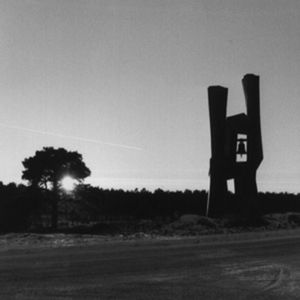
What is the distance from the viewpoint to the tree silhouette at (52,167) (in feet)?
100

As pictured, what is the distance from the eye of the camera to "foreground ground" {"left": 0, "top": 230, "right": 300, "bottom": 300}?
8039 mm

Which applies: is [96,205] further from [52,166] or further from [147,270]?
[147,270]

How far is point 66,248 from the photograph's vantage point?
1440 centimetres

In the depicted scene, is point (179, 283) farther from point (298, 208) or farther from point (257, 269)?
point (298, 208)

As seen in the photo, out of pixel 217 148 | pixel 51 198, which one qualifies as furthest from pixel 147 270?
pixel 51 198

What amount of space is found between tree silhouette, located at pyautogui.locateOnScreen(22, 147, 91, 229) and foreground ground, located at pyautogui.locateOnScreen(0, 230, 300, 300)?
14.2m

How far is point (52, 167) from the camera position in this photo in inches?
1208

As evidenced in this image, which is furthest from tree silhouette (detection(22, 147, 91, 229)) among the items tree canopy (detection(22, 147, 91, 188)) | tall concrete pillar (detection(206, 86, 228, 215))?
tall concrete pillar (detection(206, 86, 228, 215))

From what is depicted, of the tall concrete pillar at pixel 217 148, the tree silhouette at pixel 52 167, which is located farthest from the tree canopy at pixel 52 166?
the tall concrete pillar at pixel 217 148

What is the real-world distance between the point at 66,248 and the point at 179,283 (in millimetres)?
6234

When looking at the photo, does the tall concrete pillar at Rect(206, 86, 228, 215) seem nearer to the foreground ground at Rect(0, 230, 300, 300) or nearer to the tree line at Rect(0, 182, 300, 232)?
the tree line at Rect(0, 182, 300, 232)

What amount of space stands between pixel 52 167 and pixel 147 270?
69.4ft

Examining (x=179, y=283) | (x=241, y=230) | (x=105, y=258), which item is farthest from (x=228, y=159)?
(x=179, y=283)

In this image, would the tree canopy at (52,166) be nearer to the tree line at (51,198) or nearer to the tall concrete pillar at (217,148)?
the tree line at (51,198)
